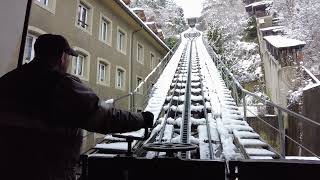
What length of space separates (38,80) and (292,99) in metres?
10.6

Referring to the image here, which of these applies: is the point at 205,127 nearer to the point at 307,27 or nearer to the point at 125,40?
the point at 125,40

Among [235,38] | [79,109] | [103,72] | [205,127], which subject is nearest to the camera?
[79,109]

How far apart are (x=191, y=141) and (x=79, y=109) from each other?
12.5ft

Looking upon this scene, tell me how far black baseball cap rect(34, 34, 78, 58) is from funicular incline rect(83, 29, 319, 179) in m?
0.61

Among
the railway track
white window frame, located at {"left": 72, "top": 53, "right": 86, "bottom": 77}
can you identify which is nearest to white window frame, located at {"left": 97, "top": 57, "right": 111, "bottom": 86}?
white window frame, located at {"left": 72, "top": 53, "right": 86, "bottom": 77}

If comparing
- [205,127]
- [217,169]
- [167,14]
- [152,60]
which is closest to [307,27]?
[152,60]

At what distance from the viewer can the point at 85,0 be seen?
11.9 meters

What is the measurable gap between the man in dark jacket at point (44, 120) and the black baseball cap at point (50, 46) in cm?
10

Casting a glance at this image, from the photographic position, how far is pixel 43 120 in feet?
4.95

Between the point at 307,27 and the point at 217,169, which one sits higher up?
the point at 307,27

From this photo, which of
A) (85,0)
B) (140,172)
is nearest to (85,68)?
(85,0)

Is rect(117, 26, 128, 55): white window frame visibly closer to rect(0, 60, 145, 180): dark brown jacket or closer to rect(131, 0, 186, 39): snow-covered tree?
rect(0, 60, 145, 180): dark brown jacket

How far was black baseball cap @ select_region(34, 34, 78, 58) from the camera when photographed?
1.66 meters

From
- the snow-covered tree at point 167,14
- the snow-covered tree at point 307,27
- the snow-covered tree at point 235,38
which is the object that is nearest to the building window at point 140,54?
the snow-covered tree at point 235,38
